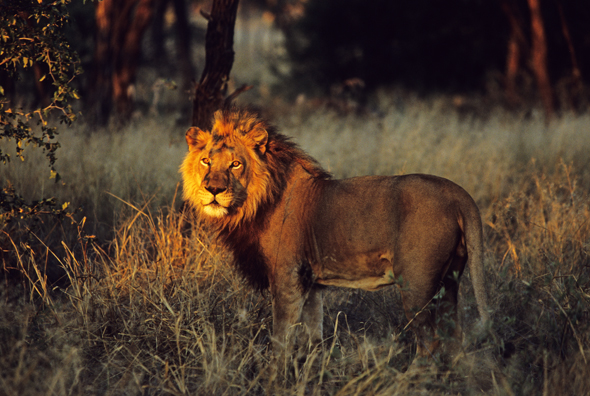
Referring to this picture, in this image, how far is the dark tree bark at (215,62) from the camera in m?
4.76

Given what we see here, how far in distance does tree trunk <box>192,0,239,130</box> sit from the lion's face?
1.44 m

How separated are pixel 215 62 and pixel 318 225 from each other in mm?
2221

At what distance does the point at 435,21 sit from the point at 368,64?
77.5 inches

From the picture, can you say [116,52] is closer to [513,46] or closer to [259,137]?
[259,137]

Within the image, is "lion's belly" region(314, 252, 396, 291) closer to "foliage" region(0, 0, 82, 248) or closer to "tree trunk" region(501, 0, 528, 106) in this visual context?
"foliage" region(0, 0, 82, 248)

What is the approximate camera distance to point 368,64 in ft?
48.5

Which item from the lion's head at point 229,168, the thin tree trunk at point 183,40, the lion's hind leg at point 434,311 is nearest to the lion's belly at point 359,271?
the lion's hind leg at point 434,311

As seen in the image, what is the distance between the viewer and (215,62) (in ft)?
15.8

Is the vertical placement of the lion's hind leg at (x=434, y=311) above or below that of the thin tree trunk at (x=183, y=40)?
below

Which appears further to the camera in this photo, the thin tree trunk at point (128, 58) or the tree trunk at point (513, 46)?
the tree trunk at point (513, 46)

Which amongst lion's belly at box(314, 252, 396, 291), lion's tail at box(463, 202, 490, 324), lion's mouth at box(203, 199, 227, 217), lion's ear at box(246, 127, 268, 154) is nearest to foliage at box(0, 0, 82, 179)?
lion's mouth at box(203, 199, 227, 217)

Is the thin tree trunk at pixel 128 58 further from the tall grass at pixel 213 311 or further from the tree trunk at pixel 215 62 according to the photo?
the tree trunk at pixel 215 62

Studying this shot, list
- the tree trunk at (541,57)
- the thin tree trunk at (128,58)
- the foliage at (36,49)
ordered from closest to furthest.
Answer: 1. the foliage at (36,49)
2. the thin tree trunk at (128,58)
3. the tree trunk at (541,57)

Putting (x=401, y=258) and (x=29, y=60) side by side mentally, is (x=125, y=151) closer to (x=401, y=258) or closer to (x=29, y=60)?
(x=29, y=60)
